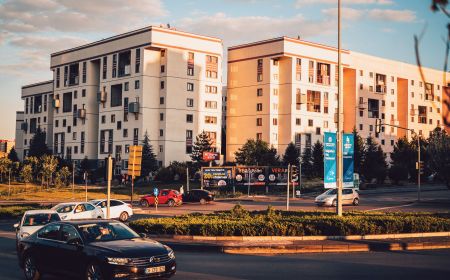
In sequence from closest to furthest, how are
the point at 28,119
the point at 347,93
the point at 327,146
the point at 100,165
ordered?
the point at 327,146
the point at 100,165
the point at 347,93
the point at 28,119

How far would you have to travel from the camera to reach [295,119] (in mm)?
93375

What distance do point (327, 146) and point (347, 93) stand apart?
84510 millimetres

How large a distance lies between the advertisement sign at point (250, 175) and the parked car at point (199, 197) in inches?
430

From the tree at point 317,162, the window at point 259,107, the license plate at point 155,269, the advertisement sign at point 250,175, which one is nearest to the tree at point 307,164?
the tree at point 317,162

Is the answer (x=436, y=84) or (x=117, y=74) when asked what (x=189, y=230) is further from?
(x=436, y=84)

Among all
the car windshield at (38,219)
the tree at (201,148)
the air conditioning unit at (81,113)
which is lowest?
the car windshield at (38,219)

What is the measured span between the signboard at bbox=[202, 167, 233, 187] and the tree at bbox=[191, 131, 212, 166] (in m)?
21.8

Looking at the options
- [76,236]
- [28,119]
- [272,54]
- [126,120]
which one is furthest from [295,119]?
[76,236]

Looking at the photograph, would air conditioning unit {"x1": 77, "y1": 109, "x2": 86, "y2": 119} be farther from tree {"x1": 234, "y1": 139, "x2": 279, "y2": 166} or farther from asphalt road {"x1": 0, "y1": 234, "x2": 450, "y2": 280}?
asphalt road {"x1": 0, "y1": 234, "x2": 450, "y2": 280}

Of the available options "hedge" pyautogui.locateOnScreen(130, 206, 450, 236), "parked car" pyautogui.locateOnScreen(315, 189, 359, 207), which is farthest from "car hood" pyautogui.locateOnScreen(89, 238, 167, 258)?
"parked car" pyautogui.locateOnScreen(315, 189, 359, 207)

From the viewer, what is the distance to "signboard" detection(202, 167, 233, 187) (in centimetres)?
6341

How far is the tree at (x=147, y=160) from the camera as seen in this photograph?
82375 mm

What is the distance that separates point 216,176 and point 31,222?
44.3m

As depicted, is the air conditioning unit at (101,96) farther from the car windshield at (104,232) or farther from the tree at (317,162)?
the car windshield at (104,232)
